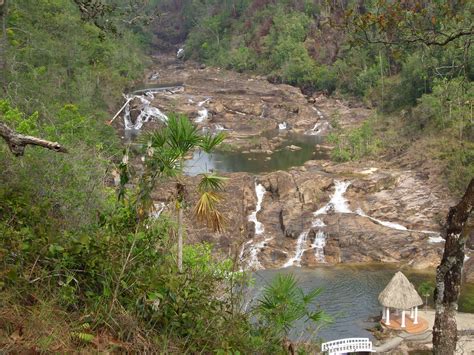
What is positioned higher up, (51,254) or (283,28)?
(283,28)

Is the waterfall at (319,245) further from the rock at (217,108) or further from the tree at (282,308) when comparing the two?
the rock at (217,108)

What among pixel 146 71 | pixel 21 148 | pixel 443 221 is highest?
pixel 146 71

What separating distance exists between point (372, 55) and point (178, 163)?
156 ft

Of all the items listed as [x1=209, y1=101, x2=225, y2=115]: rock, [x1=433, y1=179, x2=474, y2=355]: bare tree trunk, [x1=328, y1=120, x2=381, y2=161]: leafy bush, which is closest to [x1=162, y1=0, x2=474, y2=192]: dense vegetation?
[x1=328, y1=120, x2=381, y2=161]: leafy bush

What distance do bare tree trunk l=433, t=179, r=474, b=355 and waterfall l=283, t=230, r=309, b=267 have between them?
14929 mm

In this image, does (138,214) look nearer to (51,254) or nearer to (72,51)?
(51,254)

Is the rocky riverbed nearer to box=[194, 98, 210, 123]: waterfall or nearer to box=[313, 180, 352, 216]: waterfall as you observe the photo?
box=[313, 180, 352, 216]: waterfall

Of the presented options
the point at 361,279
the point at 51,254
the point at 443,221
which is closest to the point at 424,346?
the point at 361,279

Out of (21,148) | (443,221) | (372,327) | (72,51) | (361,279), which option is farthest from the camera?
(72,51)

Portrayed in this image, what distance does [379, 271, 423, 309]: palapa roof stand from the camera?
14.8 metres

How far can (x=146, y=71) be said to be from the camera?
65.7 meters

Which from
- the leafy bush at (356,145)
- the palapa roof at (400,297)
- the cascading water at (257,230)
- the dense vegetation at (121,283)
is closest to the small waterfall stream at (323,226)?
the cascading water at (257,230)

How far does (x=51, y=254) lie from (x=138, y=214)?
102 centimetres

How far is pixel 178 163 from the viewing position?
5.93 meters
